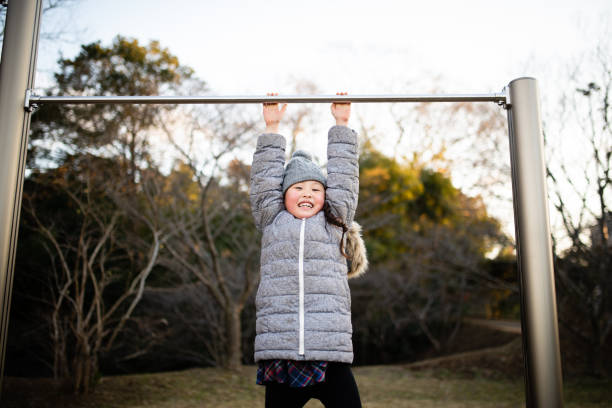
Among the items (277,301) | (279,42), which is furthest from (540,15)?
(277,301)

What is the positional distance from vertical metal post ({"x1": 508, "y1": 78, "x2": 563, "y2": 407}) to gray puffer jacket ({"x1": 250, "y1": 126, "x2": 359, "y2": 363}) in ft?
2.10

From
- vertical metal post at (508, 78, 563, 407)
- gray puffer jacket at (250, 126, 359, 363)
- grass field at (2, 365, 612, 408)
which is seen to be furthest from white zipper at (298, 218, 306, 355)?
grass field at (2, 365, 612, 408)

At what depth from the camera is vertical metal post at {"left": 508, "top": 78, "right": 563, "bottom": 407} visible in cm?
164

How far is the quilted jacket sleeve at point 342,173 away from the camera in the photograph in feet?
6.07

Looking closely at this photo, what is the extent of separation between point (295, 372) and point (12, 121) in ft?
5.07

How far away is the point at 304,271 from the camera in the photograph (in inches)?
66.8

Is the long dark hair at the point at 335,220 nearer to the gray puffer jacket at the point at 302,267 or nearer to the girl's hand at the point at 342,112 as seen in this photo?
the gray puffer jacket at the point at 302,267

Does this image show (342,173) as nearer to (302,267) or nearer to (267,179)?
(267,179)

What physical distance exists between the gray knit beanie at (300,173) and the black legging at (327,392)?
2.33 feet

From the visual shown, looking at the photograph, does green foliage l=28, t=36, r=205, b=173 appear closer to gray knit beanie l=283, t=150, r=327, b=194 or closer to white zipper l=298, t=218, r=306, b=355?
gray knit beanie l=283, t=150, r=327, b=194

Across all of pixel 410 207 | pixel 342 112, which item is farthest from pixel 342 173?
pixel 410 207

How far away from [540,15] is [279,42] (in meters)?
3.08

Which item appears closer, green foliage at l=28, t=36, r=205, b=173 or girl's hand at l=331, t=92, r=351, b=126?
girl's hand at l=331, t=92, r=351, b=126

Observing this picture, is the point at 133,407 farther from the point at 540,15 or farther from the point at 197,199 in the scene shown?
the point at 540,15
